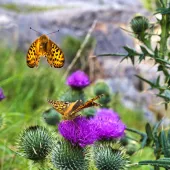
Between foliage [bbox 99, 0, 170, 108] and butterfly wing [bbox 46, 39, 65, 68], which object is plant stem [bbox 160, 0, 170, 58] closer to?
foliage [bbox 99, 0, 170, 108]

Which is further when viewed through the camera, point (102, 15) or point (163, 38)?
point (102, 15)

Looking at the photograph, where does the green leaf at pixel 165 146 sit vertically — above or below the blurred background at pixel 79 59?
below

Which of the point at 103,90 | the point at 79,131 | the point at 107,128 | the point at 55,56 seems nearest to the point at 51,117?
the point at 103,90

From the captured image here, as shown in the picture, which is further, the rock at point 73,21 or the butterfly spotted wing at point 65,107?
the rock at point 73,21

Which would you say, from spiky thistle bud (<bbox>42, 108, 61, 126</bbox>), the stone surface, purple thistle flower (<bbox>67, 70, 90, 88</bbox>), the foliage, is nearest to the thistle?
purple thistle flower (<bbox>67, 70, 90, 88</bbox>)

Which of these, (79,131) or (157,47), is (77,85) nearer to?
(157,47)

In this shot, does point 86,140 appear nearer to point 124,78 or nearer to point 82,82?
point 82,82

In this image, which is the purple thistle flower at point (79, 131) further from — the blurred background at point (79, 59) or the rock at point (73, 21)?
the rock at point (73, 21)

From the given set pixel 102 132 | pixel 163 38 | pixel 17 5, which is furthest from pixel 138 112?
pixel 17 5

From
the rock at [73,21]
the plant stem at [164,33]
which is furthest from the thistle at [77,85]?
the rock at [73,21]
